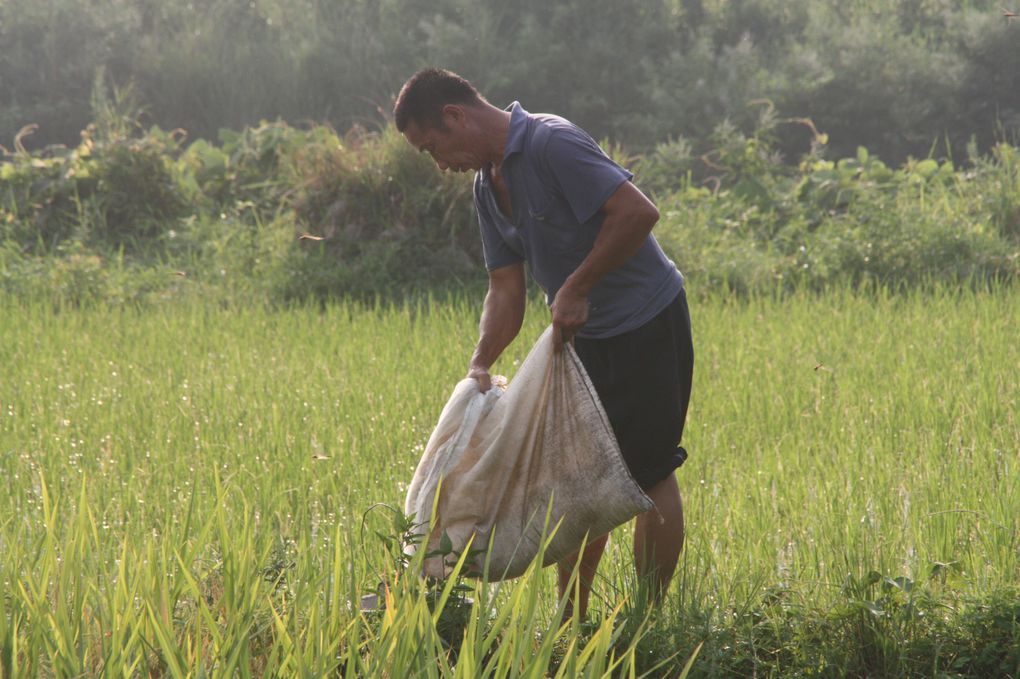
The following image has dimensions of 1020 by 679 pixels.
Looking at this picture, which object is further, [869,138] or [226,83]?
[226,83]

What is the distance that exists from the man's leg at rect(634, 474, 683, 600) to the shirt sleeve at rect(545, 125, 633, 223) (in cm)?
69

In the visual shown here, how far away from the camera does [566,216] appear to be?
9.03 ft

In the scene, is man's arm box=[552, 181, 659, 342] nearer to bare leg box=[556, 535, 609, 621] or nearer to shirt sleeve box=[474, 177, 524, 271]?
shirt sleeve box=[474, 177, 524, 271]

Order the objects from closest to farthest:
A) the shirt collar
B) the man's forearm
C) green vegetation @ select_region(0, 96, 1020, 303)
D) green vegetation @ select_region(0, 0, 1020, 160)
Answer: the shirt collar < the man's forearm < green vegetation @ select_region(0, 96, 1020, 303) < green vegetation @ select_region(0, 0, 1020, 160)

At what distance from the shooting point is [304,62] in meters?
14.6

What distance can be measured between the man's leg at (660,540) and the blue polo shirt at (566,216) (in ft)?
1.37

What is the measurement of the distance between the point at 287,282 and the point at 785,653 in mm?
5473

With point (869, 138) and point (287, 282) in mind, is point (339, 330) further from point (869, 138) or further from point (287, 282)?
point (869, 138)

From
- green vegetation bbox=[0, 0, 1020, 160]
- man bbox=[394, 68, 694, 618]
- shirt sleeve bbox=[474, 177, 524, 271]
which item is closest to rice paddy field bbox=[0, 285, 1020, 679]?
man bbox=[394, 68, 694, 618]

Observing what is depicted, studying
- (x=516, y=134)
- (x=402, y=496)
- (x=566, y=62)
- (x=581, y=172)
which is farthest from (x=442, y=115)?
(x=566, y=62)

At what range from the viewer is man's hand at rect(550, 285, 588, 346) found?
8.68 ft

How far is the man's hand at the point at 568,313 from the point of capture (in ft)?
8.68

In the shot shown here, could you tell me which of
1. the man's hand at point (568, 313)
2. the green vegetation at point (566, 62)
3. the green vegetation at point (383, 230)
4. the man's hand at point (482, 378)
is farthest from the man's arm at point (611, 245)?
the green vegetation at point (566, 62)

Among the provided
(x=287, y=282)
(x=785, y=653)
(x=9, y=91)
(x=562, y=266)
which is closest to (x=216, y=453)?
(x=562, y=266)
